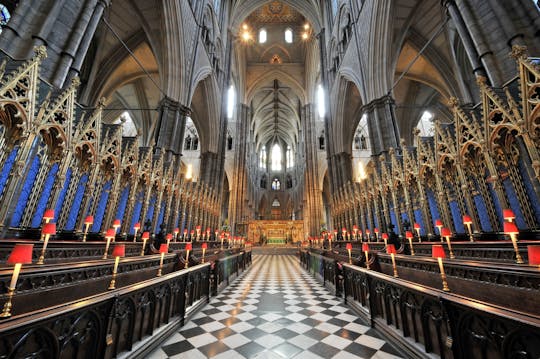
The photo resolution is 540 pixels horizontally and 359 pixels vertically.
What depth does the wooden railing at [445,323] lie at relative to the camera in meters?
1.34

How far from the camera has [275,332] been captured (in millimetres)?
3000

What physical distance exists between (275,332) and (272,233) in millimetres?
19998

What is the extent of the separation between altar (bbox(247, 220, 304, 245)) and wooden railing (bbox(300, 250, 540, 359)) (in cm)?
1950

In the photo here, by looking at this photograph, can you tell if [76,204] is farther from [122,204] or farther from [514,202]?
[514,202]

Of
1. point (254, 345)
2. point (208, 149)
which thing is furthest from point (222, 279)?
point (208, 149)

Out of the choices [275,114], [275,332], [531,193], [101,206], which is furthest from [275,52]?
[275,332]

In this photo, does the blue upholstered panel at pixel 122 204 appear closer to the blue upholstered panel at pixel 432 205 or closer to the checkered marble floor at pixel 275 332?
the checkered marble floor at pixel 275 332

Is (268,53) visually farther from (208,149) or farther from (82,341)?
(82,341)

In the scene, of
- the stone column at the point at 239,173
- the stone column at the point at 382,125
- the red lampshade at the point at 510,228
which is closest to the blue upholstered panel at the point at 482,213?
the red lampshade at the point at 510,228

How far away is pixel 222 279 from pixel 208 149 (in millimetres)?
11555

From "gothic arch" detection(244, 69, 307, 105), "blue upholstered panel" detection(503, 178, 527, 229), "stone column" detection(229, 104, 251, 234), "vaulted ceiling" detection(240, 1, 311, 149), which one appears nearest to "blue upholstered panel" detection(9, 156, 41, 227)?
"blue upholstered panel" detection(503, 178, 527, 229)

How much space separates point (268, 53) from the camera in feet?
85.8

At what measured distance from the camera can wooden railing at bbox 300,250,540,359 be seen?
4.41 ft

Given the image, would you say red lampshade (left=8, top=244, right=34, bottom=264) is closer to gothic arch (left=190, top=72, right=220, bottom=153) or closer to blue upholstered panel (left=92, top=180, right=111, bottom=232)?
blue upholstered panel (left=92, top=180, right=111, bottom=232)
